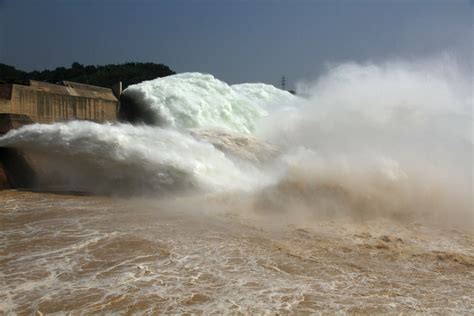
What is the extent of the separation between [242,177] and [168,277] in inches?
294

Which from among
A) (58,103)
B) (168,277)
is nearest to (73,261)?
(168,277)

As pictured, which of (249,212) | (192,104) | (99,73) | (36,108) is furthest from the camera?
(99,73)

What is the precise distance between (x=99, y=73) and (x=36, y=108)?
125 ft

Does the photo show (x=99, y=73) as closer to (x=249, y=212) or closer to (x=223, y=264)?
(x=249, y=212)

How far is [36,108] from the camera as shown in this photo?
14.5 metres

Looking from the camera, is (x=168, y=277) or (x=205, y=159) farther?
(x=205, y=159)

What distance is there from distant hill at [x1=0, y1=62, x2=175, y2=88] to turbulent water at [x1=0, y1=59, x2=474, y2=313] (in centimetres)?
3361

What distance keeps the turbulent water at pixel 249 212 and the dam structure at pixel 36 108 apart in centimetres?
43

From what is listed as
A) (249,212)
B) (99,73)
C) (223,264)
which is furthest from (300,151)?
(99,73)

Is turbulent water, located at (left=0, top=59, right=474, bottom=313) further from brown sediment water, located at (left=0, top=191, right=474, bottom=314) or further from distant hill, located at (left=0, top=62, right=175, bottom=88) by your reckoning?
distant hill, located at (left=0, top=62, right=175, bottom=88)

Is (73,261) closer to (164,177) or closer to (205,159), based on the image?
(164,177)

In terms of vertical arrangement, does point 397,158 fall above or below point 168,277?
above

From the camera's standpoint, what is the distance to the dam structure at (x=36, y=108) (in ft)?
39.7

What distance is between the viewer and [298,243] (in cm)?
683
